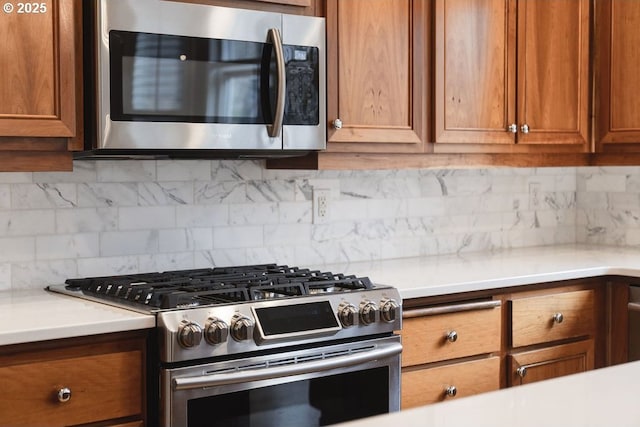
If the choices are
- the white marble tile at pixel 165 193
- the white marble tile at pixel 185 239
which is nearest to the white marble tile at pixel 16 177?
the white marble tile at pixel 165 193

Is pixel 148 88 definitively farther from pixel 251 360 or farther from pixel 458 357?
pixel 458 357

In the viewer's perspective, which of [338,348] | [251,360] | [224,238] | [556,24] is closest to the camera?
[251,360]

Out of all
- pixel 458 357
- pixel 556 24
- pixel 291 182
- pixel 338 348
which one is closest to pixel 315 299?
pixel 338 348

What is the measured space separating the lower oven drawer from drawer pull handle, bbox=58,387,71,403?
0.78 ft

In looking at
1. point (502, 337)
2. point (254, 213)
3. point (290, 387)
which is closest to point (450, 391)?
point (502, 337)

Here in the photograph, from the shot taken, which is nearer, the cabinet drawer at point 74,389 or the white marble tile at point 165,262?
the cabinet drawer at point 74,389

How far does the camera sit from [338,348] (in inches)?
104

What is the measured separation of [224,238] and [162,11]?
915 millimetres

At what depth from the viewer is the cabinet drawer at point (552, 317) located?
3.20m

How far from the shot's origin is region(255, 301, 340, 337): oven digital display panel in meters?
2.49

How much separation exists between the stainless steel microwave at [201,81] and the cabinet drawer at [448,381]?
2.73ft

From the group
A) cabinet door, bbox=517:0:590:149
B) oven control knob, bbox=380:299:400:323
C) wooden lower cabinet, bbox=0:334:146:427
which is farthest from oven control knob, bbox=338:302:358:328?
cabinet door, bbox=517:0:590:149

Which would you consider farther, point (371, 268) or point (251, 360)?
point (371, 268)

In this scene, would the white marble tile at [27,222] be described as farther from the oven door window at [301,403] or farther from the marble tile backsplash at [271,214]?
the oven door window at [301,403]
